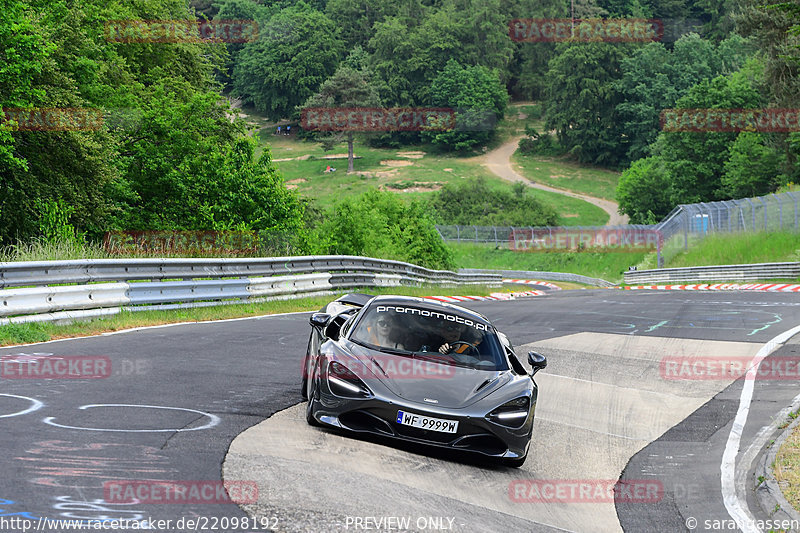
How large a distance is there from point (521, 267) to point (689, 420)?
224ft

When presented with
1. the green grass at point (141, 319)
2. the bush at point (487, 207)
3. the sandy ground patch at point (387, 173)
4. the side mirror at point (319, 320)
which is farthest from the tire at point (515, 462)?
the sandy ground patch at point (387, 173)

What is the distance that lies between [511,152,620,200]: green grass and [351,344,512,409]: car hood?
4695 inches

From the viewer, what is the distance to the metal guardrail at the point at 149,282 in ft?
44.0

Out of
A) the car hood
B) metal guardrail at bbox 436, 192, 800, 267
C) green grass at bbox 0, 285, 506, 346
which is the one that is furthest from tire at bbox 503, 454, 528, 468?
metal guardrail at bbox 436, 192, 800, 267

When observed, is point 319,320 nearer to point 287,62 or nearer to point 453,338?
point 453,338

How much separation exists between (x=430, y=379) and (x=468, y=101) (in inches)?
5756

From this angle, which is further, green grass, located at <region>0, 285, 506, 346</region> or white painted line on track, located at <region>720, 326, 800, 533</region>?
green grass, located at <region>0, 285, 506, 346</region>

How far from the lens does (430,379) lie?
797 cm

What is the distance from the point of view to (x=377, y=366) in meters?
8.01

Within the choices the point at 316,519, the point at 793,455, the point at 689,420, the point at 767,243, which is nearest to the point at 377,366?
the point at 316,519

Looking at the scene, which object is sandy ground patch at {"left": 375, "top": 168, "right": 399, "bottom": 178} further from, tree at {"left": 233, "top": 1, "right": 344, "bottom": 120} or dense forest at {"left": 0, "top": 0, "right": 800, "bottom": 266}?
tree at {"left": 233, "top": 1, "right": 344, "bottom": 120}

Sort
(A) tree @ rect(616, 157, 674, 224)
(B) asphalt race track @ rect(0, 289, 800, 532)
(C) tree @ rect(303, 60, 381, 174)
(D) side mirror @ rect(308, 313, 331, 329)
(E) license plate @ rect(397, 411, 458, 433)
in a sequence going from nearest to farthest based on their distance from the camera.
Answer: (B) asphalt race track @ rect(0, 289, 800, 532), (E) license plate @ rect(397, 411, 458, 433), (D) side mirror @ rect(308, 313, 331, 329), (A) tree @ rect(616, 157, 674, 224), (C) tree @ rect(303, 60, 381, 174)

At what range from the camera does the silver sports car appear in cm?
750

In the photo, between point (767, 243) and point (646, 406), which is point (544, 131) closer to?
point (767, 243)
